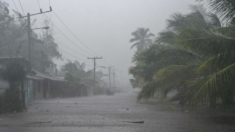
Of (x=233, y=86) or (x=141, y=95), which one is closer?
(x=233, y=86)

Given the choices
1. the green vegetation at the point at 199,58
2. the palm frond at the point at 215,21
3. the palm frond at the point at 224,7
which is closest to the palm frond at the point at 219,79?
the green vegetation at the point at 199,58

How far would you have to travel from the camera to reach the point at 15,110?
11375 mm

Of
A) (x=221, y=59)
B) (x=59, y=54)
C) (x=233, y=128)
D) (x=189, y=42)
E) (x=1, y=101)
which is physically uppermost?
(x=59, y=54)

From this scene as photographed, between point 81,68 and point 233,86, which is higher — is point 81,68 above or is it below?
above

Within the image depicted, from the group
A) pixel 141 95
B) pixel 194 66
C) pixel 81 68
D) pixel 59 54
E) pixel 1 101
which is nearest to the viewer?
pixel 1 101

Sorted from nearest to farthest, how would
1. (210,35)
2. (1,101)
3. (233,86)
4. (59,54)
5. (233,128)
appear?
(233,128) < (210,35) < (233,86) < (1,101) < (59,54)

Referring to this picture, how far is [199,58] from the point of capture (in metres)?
13.0

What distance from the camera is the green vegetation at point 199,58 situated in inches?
318

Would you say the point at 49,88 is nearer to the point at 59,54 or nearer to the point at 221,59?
the point at 59,54

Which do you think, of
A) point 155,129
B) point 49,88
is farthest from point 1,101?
point 49,88

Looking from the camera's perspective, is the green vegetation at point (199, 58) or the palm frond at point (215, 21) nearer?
the green vegetation at point (199, 58)

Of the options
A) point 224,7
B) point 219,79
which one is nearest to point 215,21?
point 224,7

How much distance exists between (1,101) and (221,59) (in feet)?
29.5

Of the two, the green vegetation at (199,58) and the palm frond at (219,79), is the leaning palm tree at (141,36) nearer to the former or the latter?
the green vegetation at (199,58)
